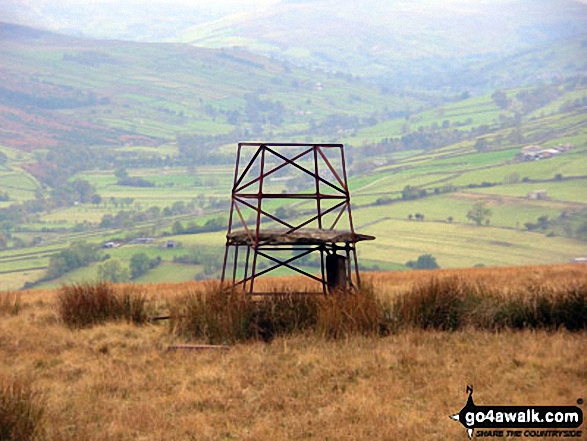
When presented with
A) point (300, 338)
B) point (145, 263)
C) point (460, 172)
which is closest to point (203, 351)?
point (300, 338)

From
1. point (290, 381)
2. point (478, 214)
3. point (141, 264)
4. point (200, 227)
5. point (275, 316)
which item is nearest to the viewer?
point (290, 381)

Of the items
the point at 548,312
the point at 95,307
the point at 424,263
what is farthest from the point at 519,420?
the point at 424,263

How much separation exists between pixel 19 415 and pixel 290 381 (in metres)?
3.33

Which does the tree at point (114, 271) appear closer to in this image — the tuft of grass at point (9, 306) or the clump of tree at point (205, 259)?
the clump of tree at point (205, 259)

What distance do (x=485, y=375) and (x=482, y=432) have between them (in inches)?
80.2

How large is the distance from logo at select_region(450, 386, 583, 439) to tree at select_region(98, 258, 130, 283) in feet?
314

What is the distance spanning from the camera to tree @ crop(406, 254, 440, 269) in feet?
337

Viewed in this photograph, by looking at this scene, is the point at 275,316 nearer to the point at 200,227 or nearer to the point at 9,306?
the point at 9,306

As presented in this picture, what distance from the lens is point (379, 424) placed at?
8.41m

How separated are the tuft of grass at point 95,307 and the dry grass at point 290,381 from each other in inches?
39.2

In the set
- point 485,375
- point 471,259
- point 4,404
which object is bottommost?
point 471,259

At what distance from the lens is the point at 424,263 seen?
103000mm

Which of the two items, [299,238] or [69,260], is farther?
[69,260]

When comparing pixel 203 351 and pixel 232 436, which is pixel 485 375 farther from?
pixel 203 351
